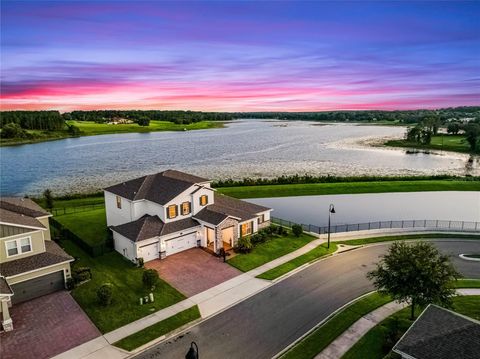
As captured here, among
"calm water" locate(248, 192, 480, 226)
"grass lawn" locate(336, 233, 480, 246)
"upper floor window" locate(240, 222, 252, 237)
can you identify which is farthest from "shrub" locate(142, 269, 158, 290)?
"calm water" locate(248, 192, 480, 226)

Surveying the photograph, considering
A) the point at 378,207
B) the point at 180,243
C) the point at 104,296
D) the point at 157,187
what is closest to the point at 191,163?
the point at 378,207

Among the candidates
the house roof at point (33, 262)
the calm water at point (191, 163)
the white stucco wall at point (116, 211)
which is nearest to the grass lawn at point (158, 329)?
the house roof at point (33, 262)

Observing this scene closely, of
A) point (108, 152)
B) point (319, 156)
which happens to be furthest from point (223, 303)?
point (108, 152)

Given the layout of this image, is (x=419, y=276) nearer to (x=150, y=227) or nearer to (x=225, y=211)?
(x=225, y=211)

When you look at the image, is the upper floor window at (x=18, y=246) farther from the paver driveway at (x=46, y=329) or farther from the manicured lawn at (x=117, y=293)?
the manicured lawn at (x=117, y=293)

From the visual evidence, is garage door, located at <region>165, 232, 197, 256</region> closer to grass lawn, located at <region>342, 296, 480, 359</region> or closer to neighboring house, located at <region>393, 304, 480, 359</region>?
grass lawn, located at <region>342, 296, 480, 359</region>
